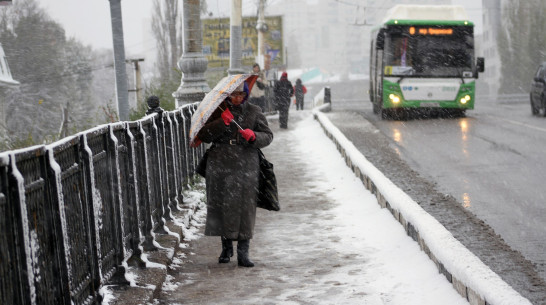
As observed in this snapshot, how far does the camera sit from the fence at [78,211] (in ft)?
12.6

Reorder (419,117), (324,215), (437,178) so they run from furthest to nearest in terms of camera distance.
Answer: (419,117), (437,178), (324,215)

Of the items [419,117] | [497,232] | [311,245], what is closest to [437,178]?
[497,232]

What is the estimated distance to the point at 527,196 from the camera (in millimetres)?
10562

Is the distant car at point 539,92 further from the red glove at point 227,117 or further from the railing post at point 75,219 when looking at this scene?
the railing post at point 75,219

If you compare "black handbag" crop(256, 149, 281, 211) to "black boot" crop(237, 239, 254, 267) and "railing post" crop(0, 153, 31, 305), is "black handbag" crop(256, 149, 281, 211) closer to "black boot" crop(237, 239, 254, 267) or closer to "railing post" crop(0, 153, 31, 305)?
"black boot" crop(237, 239, 254, 267)

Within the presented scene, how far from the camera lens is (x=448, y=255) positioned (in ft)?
19.2

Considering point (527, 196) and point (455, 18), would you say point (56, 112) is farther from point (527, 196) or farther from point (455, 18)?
point (527, 196)

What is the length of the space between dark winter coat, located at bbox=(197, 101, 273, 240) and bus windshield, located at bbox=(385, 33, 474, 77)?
18591 mm

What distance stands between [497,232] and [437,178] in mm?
4324

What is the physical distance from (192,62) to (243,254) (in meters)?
6.71

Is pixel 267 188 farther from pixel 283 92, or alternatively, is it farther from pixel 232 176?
pixel 283 92

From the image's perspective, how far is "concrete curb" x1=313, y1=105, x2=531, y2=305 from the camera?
477 centimetres

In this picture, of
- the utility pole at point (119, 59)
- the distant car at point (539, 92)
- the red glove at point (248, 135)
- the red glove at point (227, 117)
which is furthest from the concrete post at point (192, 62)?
the distant car at point (539, 92)

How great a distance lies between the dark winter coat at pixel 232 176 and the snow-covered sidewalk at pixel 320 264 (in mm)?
429
